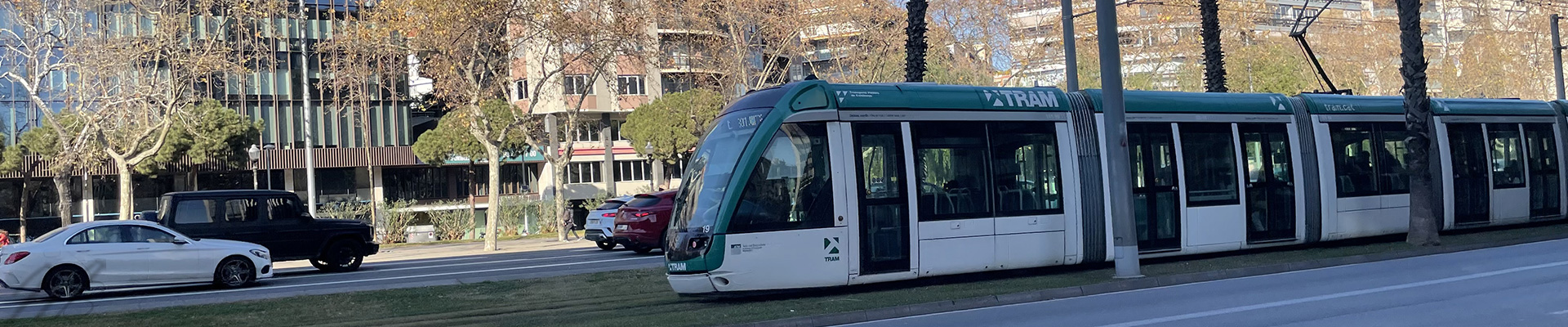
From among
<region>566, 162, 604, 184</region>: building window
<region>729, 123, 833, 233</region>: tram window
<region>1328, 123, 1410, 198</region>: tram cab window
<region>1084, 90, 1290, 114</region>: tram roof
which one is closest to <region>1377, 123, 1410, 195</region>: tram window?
<region>1328, 123, 1410, 198</region>: tram cab window

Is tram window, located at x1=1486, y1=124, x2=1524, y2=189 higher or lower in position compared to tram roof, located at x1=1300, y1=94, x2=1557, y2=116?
lower

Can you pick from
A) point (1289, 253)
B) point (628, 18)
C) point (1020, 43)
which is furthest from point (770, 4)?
point (1289, 253)

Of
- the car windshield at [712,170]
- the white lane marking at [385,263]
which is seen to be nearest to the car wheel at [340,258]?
the white lane marking at [385,263]

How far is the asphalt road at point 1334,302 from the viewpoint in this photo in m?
11.6

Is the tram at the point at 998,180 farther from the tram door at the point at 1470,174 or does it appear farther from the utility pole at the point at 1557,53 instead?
the utility pole at the point at 1557,53

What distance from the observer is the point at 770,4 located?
41188mm

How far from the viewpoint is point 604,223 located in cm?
2844

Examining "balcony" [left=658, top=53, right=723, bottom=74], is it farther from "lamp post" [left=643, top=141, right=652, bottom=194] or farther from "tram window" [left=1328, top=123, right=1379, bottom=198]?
"tram window" [left=1328, top=123, right=1379, bottom=198]

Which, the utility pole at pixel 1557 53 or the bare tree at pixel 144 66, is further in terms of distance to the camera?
the utility pole at pixel 1557 53

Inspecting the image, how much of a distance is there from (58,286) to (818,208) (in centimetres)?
1140

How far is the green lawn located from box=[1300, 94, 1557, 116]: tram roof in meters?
3.01

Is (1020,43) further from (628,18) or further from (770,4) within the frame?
(628,18)

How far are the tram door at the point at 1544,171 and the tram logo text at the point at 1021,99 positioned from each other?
12.3 meters

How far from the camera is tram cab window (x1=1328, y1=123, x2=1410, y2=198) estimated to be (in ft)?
A: 67.3
